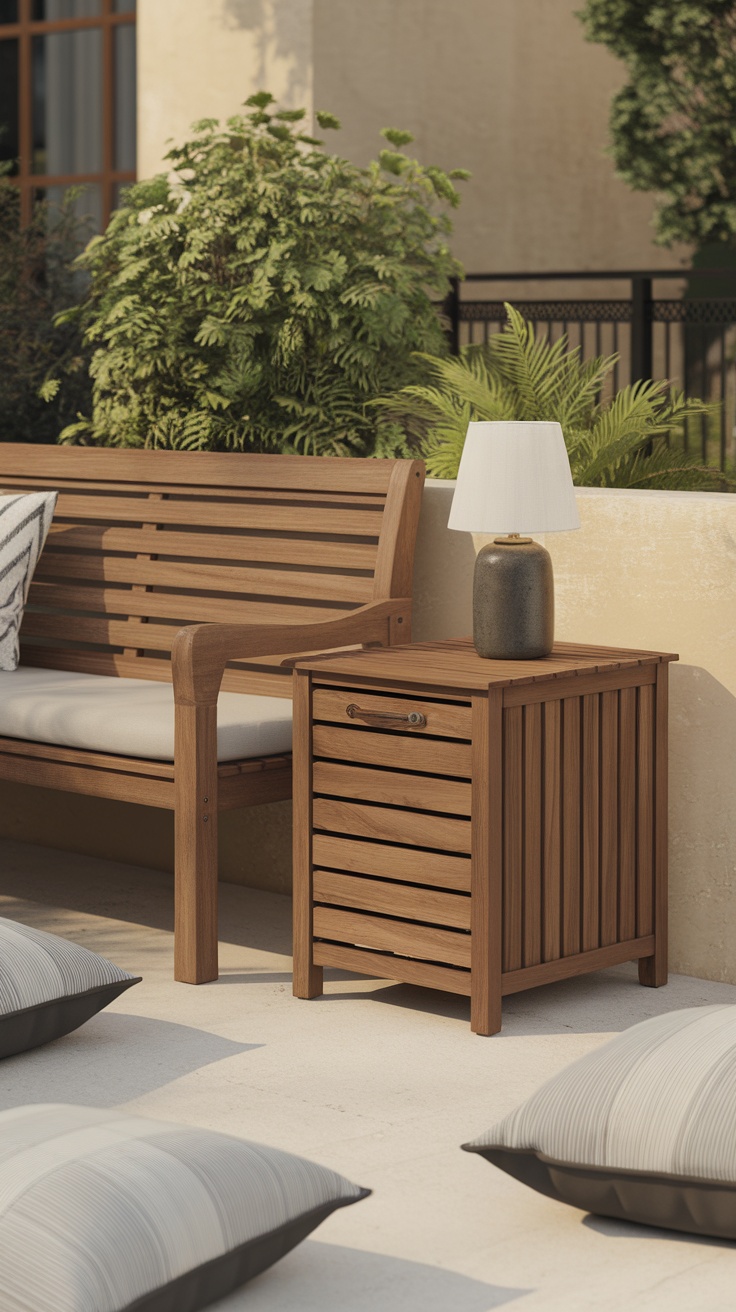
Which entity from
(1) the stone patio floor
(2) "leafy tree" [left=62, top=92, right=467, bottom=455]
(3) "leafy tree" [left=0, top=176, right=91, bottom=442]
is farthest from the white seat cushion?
(3) "leafy tree" [left=0, top=176, right=91, bottom=442]

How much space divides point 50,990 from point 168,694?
4.30ft

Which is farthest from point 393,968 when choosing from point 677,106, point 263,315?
point 677,106

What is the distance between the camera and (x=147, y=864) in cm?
563

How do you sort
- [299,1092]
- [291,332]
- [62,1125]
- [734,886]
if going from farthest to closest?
[291,332], [734,886], [299,1092], [62,1125]

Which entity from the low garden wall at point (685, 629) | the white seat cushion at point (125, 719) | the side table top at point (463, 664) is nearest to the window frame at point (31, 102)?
the white seat cushion at point (125, 719)

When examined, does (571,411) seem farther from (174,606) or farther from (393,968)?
(393,968)

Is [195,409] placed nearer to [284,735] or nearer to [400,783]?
[284,735]

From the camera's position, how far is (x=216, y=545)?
17.0ft

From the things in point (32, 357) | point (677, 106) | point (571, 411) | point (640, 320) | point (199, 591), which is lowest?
point (199, 591)

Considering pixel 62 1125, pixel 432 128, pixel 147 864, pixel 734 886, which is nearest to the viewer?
pixel 62 1125

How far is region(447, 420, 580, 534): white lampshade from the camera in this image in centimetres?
416

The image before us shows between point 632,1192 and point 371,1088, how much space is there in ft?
2.95

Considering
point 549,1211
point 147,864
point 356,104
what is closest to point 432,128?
point 356,104

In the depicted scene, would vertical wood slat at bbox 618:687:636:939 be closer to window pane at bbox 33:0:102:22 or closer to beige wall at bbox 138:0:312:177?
beige wall at bbox 138:0:312:177
